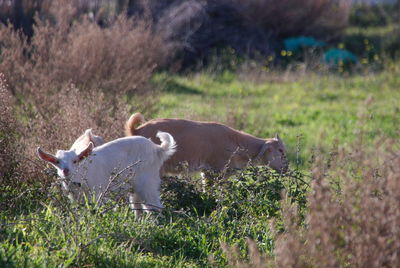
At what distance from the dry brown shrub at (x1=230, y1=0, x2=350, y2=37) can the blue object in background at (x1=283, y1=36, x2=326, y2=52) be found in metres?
0.50

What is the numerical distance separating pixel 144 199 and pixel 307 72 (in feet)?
31.2

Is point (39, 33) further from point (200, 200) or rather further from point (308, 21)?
point (308, 21)

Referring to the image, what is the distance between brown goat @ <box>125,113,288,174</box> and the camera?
23.8ft

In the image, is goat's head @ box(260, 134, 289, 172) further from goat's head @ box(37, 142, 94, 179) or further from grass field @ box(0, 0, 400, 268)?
goat's head @ box(37, 142, 94, 179)

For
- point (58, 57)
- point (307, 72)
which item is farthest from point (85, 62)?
point (307, 72)

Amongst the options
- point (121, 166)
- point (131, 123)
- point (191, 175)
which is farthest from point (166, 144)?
point (191, 175)

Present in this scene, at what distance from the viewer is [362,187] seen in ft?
12.2

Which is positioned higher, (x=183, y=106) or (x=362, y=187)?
(x=362, y=187)

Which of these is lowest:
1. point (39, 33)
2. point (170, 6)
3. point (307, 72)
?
point (307, 72)

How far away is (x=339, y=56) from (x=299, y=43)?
1142mm

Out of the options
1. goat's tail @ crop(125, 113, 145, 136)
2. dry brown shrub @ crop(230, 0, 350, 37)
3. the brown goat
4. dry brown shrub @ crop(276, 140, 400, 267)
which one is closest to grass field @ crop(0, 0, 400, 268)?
dry brown shrub @ crop(276, 140, 400, 267)

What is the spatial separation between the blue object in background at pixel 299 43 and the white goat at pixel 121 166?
1127 centimetres

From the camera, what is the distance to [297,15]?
17.8 meters

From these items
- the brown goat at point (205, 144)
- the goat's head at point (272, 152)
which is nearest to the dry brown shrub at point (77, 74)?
the brown goat at point (205, 144)
